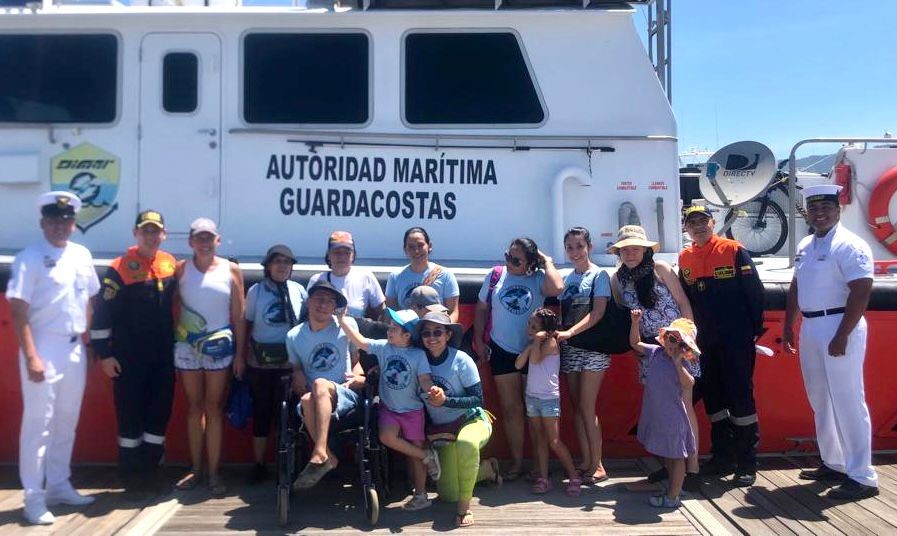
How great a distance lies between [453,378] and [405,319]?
41 cm

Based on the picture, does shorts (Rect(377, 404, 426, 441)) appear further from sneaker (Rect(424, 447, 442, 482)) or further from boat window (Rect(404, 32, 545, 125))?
boat window (Rect(404, 32, 545, 125))

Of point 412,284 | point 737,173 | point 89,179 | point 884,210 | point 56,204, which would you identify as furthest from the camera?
point 884,210

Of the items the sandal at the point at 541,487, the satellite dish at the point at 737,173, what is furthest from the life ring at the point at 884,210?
the sandal at the point at 541,487

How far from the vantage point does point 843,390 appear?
424cm

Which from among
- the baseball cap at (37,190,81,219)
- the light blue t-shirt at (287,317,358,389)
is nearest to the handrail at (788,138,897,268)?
the light blue t-shirt at (287,317,358,389)

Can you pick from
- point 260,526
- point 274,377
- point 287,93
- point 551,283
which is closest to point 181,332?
point 274,377

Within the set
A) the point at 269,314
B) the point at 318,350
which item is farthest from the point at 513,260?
the point at 269,314

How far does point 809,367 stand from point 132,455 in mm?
3892

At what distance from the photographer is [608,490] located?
14.5 ft

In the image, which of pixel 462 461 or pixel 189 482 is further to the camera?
pixel 189 482

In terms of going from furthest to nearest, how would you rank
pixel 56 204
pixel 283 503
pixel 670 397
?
pixel 670 397 < pixel 56 204 < pixel 283 503

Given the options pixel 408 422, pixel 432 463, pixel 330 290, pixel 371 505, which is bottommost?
pixel 371 505

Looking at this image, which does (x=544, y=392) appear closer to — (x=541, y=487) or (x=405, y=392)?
(x=541, y=487)

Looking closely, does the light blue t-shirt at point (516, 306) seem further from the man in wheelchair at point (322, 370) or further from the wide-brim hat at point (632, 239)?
the man in wheelchair at point (322, 370)
